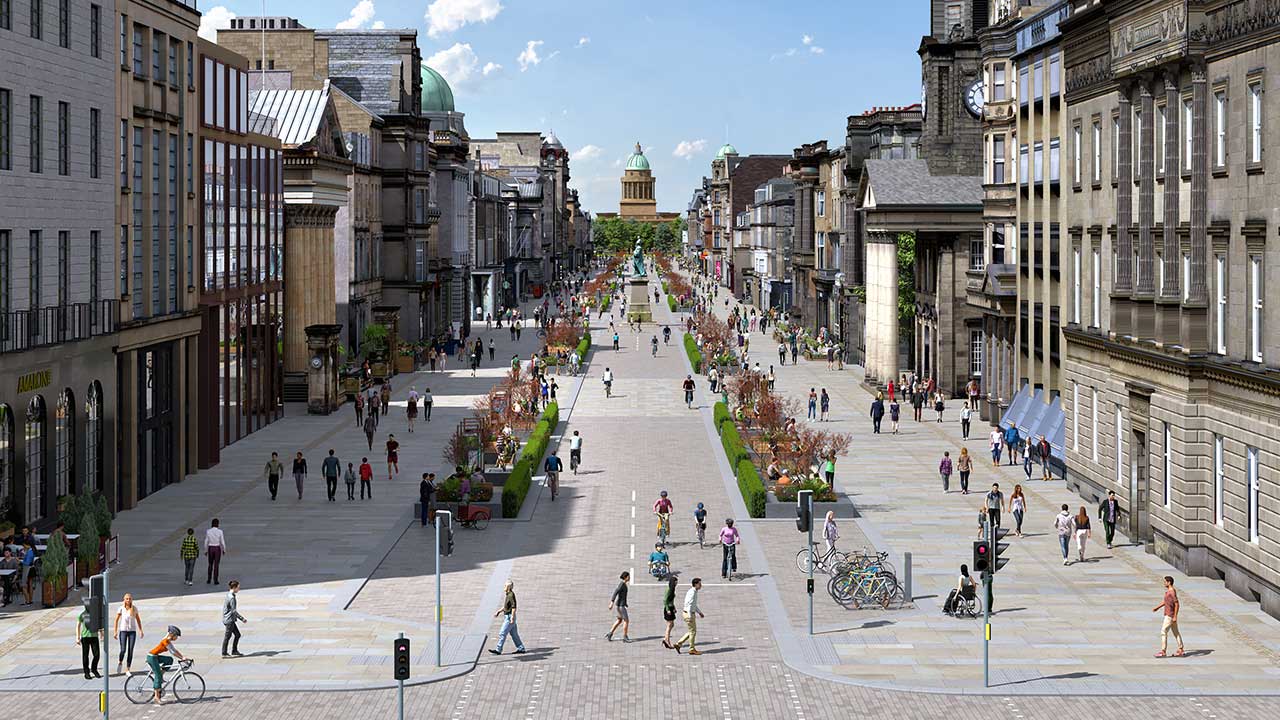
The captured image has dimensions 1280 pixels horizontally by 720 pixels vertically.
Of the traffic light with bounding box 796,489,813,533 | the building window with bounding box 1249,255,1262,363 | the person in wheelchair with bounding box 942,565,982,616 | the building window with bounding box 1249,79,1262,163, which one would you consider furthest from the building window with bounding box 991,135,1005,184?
the traffic light with bounding box 796,489,813,533

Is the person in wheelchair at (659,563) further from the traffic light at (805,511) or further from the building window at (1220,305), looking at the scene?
the building window at (1220,305)

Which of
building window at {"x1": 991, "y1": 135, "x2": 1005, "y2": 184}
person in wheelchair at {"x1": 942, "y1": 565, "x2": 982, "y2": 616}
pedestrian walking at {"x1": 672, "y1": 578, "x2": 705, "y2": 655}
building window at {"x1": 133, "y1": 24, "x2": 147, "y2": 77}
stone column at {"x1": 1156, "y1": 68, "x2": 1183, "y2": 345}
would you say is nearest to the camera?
pedestrian walking at {"x1": 672, "y1": 578, "x2": 705, "y2": 655}

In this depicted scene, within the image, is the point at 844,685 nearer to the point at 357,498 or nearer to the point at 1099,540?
the point at 1099,540

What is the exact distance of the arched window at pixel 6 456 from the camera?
37.8 metres

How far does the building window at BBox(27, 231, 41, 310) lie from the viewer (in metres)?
39.7

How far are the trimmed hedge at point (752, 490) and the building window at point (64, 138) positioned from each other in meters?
19.7

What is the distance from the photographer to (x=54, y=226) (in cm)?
4141

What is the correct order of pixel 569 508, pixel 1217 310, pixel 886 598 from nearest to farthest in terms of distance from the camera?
pixel 886 598, pixel 1217 310, pixel 569 508

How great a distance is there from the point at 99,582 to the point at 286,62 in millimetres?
77133

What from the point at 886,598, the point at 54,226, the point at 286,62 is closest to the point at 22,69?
the point at 54,226

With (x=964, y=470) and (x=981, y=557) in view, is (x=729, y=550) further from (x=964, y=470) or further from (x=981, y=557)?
(x=964, y=470)

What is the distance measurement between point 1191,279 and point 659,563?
43.9 ft

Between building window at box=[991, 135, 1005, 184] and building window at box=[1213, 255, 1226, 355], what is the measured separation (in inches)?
1233

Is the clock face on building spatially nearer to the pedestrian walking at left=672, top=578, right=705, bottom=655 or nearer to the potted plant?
the pedestrian walking at left=672, top=578, right=705, bottom=655
